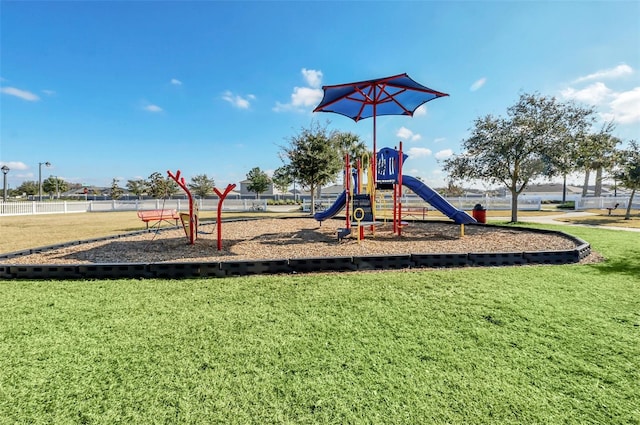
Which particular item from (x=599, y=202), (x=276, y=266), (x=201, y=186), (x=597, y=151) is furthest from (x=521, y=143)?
(x=201, y=186)

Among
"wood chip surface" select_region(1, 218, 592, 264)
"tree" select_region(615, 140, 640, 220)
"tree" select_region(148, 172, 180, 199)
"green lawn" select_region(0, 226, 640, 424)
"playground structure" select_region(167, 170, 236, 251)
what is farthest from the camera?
"tree" select_region(148, 172, 180, 199)

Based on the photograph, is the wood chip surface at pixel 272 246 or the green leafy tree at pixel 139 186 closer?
the wood chip surface at pixel 272 246

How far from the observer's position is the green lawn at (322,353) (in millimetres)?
2074

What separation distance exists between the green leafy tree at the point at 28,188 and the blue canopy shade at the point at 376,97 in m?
113

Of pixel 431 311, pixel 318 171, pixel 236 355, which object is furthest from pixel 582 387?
pixel 318 171

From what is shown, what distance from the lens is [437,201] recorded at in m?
9.68

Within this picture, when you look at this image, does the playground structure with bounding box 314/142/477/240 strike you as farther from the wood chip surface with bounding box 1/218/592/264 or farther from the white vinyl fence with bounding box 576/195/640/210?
the white vinyl fence with bounding box 576/195/640/210

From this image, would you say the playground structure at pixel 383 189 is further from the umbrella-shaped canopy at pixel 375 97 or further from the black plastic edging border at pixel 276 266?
the black plastic edging border at pixel 276 266

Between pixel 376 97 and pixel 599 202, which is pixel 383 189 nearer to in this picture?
pixel 376 97

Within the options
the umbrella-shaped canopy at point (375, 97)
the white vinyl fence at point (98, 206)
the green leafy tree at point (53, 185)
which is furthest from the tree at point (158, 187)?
the umbrella-shaped canopy at point (375, 97)

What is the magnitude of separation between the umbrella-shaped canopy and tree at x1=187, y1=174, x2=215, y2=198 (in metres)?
51.1

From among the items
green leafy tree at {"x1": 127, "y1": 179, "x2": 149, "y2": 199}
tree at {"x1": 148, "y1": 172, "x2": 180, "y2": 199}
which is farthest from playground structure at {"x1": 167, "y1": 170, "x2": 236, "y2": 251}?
green leafy tree at {"x1": 127, "y1": 179, "x2": 149, "y2": 199}

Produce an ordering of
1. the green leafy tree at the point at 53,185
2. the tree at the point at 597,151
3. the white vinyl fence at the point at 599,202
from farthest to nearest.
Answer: the green leafy tree at the point at 53,185
the white vinyl fence at the point at 599,202
the tree at the point at 597,151

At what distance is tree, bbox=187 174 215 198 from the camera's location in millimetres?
57359
